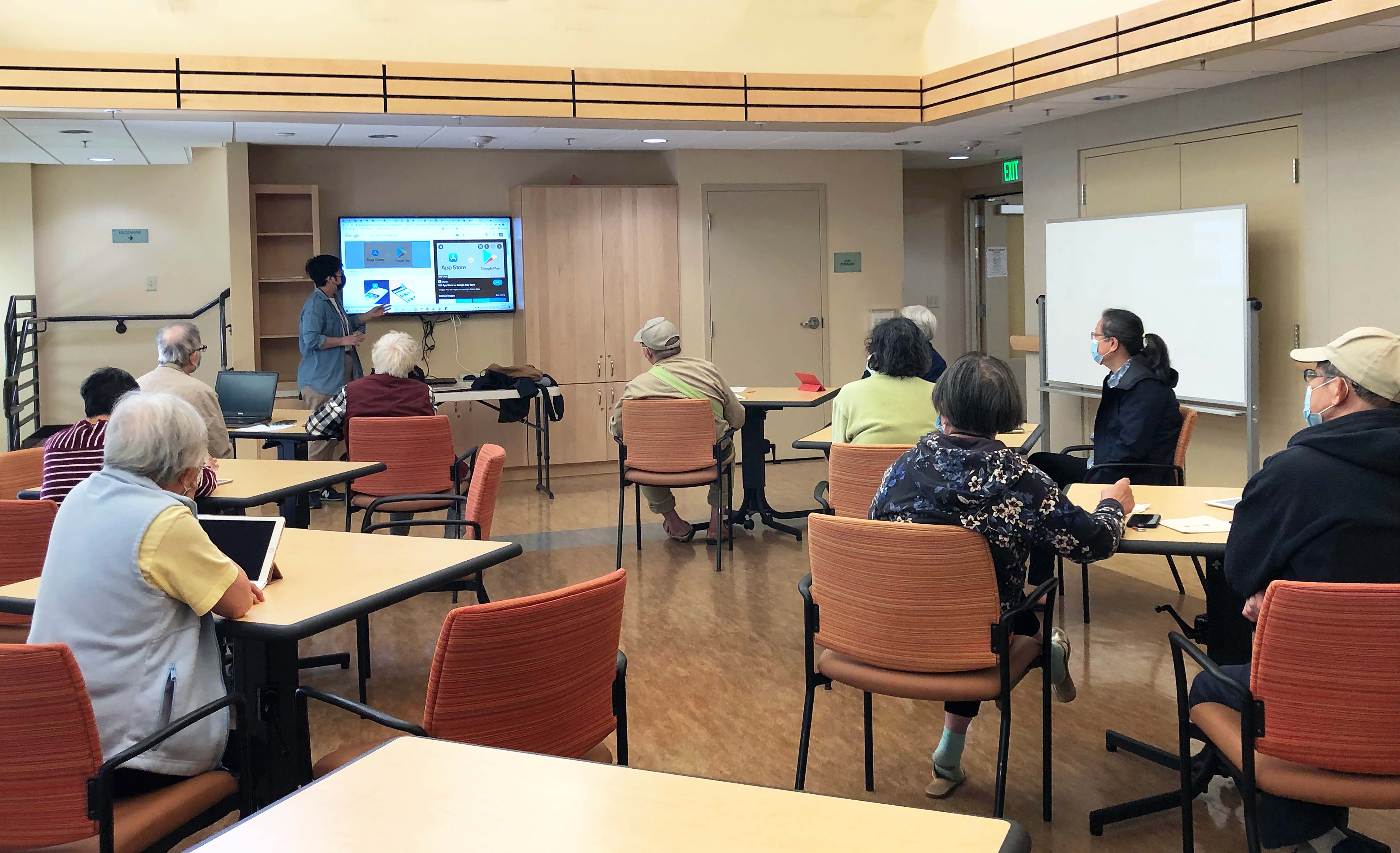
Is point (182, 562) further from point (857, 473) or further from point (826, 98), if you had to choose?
point (826, 98)

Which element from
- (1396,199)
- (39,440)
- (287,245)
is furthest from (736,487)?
(39,440)

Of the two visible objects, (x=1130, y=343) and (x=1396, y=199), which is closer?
(x=1130, y=343)

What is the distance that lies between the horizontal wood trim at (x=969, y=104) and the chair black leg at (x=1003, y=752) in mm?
5015

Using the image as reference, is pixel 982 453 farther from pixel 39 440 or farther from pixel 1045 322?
pixel 39 440

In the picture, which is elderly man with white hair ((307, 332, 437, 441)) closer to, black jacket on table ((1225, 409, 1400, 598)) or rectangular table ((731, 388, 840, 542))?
rectangular table ((731, 388, 840, 542))

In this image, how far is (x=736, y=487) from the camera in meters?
8.52

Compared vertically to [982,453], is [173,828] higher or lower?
lower

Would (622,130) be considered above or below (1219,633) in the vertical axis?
above

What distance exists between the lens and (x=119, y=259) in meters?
11.1

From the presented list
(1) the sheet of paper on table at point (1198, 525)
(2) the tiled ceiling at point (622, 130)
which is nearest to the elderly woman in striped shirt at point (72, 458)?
(1) the sheet of paper on table at point (1198, 525)

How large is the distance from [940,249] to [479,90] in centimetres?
627

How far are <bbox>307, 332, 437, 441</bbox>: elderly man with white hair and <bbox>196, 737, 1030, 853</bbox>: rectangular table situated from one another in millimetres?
3916

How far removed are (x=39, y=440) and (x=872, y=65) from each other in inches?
312

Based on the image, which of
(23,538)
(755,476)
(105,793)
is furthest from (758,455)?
(105,793)
